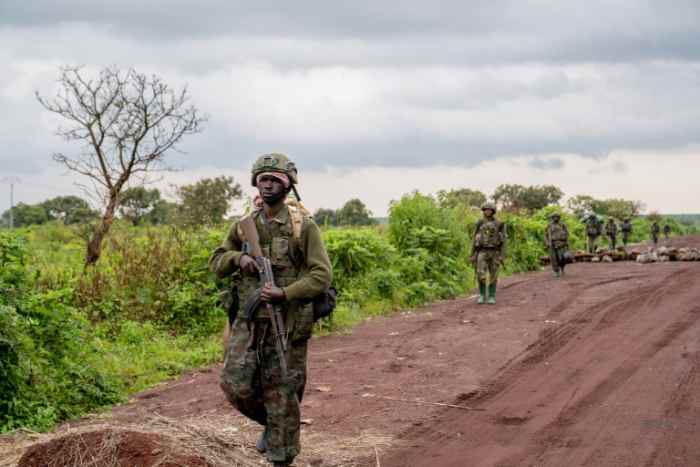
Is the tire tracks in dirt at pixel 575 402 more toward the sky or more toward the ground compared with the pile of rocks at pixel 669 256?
more toward the ground

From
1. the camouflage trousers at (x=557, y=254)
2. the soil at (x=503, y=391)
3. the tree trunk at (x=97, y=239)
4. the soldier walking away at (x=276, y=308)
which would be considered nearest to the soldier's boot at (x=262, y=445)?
the soldier walking away at (x=276, y=308)

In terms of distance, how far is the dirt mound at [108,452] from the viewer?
514 centimetres

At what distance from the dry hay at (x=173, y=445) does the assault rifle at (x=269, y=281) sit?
0.86 m

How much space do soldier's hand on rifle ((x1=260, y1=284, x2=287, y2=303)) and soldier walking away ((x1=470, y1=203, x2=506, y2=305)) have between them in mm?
11325

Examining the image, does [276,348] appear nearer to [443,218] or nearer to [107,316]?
[107,316]

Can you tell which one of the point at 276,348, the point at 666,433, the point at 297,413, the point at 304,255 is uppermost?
the point at 304,255

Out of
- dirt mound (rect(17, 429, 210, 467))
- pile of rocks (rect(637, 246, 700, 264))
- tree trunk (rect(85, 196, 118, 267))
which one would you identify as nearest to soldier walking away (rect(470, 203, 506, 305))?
tree trunk (rect(85, 196, 118, 267))

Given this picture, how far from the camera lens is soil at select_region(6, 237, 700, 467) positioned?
658cm

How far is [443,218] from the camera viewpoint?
21.8 m

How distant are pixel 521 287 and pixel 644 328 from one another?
7.49m

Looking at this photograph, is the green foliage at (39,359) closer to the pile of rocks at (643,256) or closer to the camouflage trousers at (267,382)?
the camouflage trousers at (267,382)

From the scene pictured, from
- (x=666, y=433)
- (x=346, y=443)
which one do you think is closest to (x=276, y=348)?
(x=346, y=443)

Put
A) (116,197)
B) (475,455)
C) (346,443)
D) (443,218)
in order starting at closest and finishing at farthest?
(475,455) → (346,443) → (116,197) → (443,218)

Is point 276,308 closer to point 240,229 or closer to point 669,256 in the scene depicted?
point 240,229
